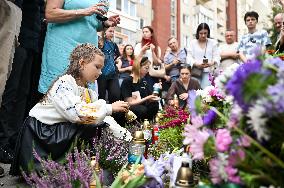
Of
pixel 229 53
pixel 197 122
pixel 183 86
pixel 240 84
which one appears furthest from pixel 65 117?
pixel 229 53

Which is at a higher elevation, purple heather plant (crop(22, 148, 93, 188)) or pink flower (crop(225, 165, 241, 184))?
pink flower (crop(225, 165, 241, 184))

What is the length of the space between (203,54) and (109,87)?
2.74 metres

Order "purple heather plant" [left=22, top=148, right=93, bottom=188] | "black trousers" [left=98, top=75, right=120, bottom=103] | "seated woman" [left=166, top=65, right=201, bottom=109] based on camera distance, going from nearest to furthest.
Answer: "purple heather plant" [left=22, top=148, right=93, bottom=188] < "black trousers" [left=98, top=75, right=120, bottom=103] < "seated woman" [left=166, top=65, right=201, bottom=109]

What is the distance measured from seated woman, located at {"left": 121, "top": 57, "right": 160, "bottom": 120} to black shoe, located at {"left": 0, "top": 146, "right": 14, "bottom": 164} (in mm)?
2519

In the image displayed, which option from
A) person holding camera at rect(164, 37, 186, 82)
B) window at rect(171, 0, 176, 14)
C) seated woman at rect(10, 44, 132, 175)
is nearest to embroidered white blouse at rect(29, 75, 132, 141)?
seated woman at rect(10, 44, 132, 175)

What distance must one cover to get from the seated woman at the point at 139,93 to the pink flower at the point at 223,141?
15.5 ft

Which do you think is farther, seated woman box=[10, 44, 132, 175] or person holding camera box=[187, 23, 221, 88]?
person holding camera box=[187, 23, 221, 88]

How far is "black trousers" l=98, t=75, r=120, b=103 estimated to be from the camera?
5.16 metres

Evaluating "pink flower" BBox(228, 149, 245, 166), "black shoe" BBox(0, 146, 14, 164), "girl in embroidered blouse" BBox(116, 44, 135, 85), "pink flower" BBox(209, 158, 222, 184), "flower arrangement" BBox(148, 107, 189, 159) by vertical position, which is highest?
"girl in embroidered blouse" BBox(116, 44, 135, 85)

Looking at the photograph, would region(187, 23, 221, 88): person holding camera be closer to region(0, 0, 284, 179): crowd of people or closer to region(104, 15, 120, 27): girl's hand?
region(0, 0, 284, 179): crowd of people

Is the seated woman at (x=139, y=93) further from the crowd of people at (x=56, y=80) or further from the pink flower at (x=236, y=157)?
the pink flower at (x=236, y=157)

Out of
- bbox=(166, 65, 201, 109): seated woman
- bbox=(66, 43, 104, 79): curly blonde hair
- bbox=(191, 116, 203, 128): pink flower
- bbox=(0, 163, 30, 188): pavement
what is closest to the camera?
bbox=(191, 116, 203, 128): pink flower

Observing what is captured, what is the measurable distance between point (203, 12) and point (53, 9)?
37.2 m

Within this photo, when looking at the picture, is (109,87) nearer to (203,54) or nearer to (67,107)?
(67,107)
